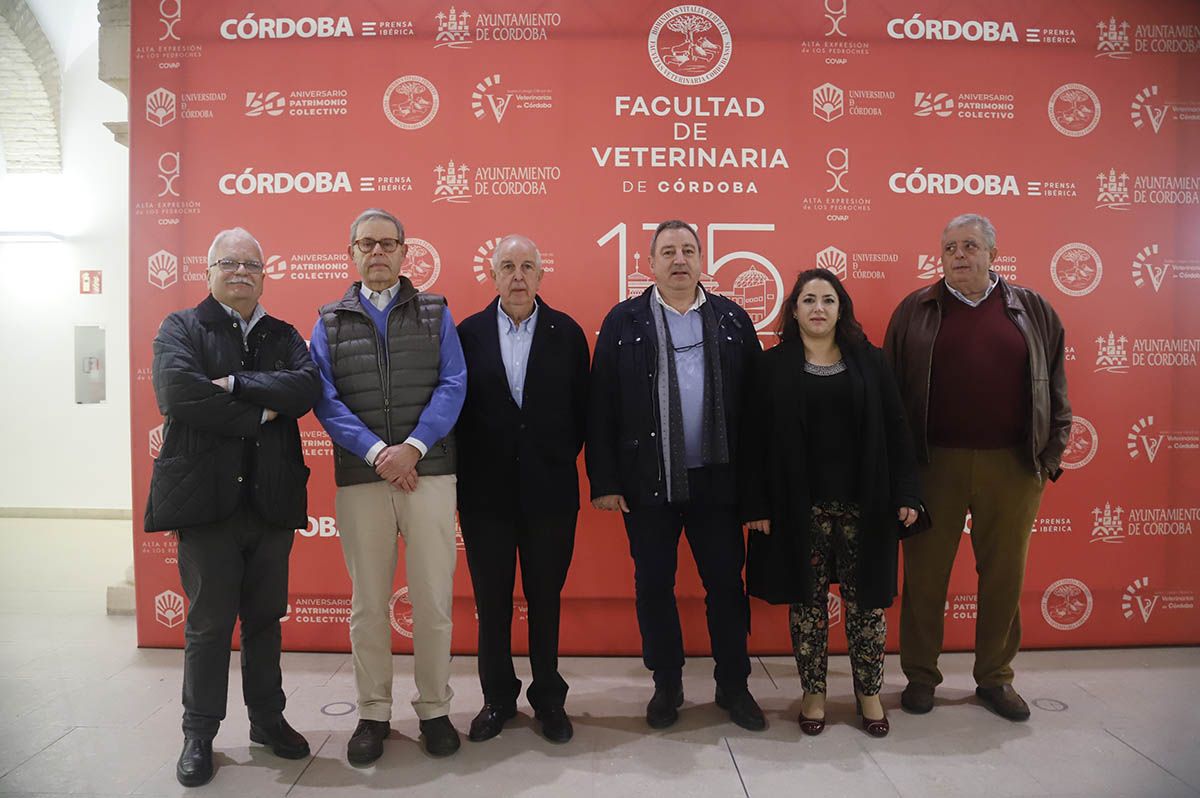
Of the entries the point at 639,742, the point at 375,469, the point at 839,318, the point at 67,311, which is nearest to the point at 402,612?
the point at 375,469

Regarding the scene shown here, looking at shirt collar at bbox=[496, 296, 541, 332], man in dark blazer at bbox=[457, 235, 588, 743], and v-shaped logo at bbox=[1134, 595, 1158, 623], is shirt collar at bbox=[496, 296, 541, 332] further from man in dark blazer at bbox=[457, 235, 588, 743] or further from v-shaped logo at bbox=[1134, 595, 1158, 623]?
v-shaped logo at bbox=[1134, 595, 1158, 623]

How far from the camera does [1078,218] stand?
3.46 meters

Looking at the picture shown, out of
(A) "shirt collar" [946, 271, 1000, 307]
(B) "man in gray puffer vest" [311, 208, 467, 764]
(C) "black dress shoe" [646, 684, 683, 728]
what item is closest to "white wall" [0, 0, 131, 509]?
(B) "man in gray puffer vest" [311, 208, 467, 764]

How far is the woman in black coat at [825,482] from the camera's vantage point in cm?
252

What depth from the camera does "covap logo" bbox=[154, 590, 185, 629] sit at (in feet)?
11.5

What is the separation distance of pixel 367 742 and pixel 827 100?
3.42 metres

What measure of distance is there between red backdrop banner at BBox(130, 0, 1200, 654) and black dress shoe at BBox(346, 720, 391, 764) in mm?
944

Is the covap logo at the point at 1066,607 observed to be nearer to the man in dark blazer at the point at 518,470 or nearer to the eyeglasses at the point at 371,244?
the man in dark blazer at the point at 518,470

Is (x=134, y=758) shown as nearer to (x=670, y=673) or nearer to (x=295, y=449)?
(x=295, y=449)

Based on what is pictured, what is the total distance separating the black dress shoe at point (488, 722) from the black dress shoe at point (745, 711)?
860mm

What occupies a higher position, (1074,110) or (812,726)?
(1074,110)

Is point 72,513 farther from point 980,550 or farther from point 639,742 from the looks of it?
point 980,550

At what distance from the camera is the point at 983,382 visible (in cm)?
279

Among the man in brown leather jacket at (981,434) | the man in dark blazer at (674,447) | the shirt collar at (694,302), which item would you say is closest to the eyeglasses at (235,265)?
the man in dark blazer at (674,447)
